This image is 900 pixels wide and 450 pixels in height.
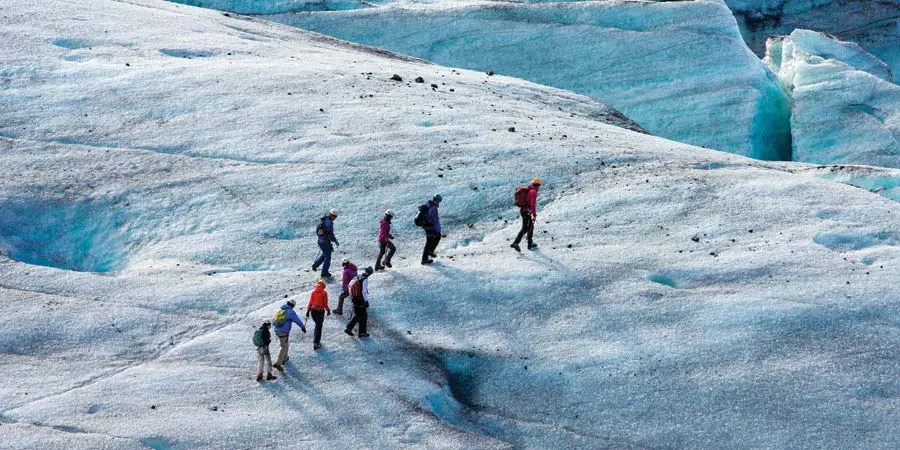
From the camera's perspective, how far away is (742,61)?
1873 inches

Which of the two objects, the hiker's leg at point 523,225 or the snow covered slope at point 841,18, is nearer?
the hiker's leg at point 523,225

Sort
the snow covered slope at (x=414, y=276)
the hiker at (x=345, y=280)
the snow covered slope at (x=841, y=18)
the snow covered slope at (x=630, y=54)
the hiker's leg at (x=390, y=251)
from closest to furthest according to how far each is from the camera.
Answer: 1. the snow covered slope at (x=414, y=276)
2. the hiker at (x=345, y=280)
3. the hiker's leg at (x=390, y=251)
4. the snow covered slope at (x=630, y=54)
5. the snow covered slope at (x=841, y=18)

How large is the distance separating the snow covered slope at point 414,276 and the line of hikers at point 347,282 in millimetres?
471

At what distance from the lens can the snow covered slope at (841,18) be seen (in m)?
64.6

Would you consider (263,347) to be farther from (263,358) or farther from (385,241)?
(385,241)

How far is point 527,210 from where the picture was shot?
2616 cm

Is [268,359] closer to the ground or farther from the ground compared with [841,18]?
closer to the ground

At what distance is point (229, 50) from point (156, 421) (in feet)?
76.9

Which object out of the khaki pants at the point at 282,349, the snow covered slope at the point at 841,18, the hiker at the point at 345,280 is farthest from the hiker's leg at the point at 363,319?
the snow covered slope at the point at 841,18

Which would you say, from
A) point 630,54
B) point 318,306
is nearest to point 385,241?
point 318,306

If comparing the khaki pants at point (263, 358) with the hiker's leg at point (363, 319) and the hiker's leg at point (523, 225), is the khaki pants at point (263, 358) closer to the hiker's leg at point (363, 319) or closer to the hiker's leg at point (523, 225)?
the hiker's leg at point (363, 319)

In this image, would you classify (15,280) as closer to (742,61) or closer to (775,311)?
(775,311)

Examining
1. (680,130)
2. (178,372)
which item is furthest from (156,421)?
(680,130)

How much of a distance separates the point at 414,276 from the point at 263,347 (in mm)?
5131
